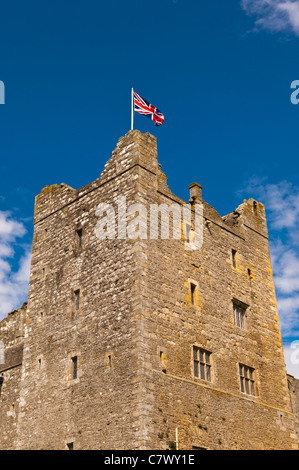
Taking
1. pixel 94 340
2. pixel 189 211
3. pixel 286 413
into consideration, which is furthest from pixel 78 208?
pixel 286 413

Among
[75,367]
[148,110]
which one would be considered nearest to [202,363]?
[75,367]

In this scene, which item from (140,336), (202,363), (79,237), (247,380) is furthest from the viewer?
(79,237)

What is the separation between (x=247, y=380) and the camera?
2369 centimetres

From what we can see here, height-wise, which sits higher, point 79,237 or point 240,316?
point 79,237

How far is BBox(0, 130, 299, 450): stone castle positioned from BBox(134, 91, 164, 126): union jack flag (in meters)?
1.36

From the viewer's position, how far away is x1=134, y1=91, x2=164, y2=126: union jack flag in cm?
2416

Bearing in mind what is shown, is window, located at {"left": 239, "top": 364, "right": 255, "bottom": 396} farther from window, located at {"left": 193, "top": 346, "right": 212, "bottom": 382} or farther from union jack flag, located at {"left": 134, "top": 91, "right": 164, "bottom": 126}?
union jack flag, located at {"left": 134, "top": 91, "right": 164, "bottom": 126}

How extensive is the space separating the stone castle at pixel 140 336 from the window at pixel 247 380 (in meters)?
0.06

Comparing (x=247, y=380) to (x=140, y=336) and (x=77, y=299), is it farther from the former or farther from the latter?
(x=77, y=299)

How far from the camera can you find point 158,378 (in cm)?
1944

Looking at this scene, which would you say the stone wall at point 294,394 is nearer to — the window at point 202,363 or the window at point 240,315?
the window at point 240,315

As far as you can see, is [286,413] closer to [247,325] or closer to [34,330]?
[247,325]

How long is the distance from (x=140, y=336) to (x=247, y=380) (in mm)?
6375

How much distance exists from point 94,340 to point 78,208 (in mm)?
5957
